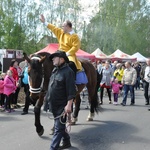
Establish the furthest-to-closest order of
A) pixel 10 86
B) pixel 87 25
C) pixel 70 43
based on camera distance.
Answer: pixel 87 25
pixel 10 86
pixel 70 43

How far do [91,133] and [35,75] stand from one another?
2.18m

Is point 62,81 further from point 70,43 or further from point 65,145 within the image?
point 70,43

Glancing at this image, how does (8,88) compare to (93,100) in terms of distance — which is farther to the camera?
(8,88)

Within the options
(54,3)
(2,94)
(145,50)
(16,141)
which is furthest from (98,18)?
(16,141)

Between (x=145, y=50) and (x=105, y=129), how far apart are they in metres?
47.4

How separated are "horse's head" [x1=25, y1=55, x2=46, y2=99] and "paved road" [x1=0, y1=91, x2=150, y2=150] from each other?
117 cm

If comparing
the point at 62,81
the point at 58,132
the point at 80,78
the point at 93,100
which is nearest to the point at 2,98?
the point at 93,100

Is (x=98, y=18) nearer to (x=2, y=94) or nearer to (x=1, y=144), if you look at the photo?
(x=2, y=94)

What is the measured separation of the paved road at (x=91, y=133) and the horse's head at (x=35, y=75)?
1167 millimetres

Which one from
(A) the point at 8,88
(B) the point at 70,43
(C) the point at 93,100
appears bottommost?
(C) the point at 93,100

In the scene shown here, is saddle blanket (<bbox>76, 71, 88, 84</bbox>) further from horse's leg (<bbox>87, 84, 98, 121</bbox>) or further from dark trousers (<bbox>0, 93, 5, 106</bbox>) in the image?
dark trousers (<bbox>0, 93, 5, 106</bbox>)

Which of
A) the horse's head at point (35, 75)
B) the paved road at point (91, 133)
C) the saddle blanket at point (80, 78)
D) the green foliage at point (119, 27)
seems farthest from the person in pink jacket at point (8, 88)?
the green foliage at point (119, 27)

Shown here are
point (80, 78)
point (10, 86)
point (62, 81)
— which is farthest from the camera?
point (10, 86)

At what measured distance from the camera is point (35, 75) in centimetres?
592
